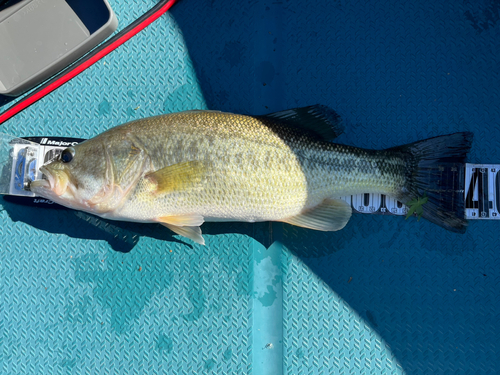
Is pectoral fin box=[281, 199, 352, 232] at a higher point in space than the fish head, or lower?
lower

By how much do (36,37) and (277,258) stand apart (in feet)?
6.99

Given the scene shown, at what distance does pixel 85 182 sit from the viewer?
1845 mm

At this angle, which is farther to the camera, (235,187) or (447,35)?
(447,35)

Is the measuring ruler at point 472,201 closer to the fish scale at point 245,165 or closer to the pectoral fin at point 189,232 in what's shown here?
the fish scale at point 245,165

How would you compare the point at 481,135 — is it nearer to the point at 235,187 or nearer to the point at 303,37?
the point at 303,37

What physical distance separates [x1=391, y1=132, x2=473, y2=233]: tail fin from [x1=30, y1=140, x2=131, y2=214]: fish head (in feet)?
5.34

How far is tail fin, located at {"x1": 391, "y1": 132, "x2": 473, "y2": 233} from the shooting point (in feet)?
6.57

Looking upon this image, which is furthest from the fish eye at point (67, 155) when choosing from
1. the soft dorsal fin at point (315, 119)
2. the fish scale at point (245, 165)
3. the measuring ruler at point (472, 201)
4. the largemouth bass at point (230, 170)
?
the measuring ruler at point (472, 201)

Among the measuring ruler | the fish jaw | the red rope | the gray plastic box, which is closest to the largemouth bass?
the fish jaw

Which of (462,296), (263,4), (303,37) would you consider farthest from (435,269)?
(263,4)

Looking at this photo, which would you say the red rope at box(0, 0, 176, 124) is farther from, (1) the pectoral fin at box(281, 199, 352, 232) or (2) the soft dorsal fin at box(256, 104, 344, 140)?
(1) the pectoral fin at box(281, 199, 352, 232)

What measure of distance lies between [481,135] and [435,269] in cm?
91

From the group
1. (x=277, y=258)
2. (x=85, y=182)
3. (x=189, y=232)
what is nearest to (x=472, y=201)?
(x=277, y=258)

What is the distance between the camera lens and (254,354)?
6.97 feet
